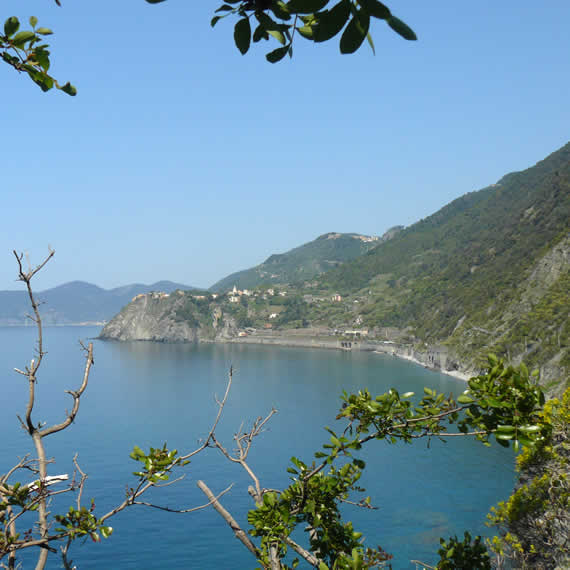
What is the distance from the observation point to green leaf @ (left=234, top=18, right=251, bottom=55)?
1.50 m

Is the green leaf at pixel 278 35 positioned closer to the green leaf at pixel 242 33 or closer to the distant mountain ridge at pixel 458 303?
the green leaf at pixel 242 33

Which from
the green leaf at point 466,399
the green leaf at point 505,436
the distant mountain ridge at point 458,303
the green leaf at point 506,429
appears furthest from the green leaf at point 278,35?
the distant mountain ridge at point 458,303

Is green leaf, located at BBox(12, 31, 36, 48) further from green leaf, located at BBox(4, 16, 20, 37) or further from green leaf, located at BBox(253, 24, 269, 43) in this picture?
green leaf, located at BBox(253, 24, 269, 43)

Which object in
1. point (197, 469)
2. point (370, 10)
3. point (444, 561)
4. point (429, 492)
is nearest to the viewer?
point (370, 10)

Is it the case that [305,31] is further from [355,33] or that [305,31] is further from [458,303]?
[458,303]

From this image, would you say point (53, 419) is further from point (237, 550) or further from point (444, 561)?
point (444, 561)

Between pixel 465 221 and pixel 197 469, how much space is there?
179 metres

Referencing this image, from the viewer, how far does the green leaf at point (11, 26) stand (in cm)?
210

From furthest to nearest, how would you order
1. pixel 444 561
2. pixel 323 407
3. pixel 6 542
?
pixel 323 407, pixel 444 561, pixel 6 542

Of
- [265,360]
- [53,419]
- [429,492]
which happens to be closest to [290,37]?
[429,492]

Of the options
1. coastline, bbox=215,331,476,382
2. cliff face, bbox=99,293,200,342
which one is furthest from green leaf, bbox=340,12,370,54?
cliff face, bbox=99,293,200,342

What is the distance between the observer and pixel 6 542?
2.98m

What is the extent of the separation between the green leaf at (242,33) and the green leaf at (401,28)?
49 cm

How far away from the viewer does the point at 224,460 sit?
41406mm
